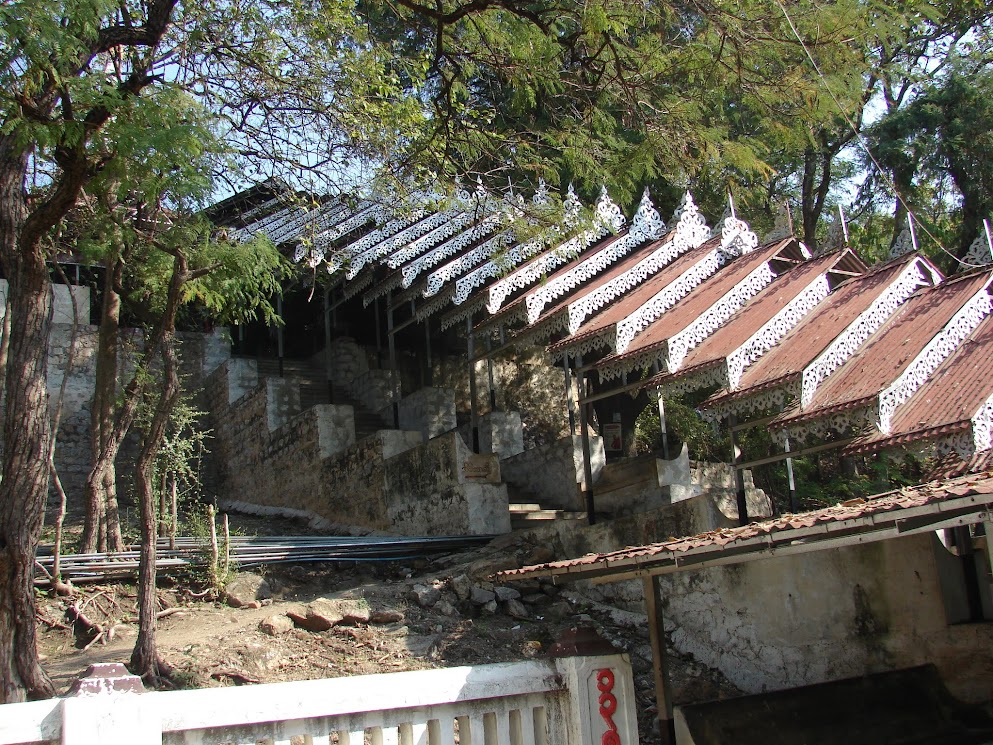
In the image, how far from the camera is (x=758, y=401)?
8953 mm

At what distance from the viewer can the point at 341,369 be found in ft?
61.3

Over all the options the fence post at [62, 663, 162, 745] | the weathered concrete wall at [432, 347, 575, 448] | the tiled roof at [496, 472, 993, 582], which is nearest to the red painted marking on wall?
the tiled roof at [496, 472, 993, 582]

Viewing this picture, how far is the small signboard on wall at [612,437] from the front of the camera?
15.1 m

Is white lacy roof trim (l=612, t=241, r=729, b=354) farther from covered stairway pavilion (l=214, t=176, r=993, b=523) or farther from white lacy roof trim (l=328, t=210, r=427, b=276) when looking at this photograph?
white lacy roof trim (l=328, t=210, r=427, b=276)

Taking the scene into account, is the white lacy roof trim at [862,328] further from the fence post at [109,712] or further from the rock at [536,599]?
the fence post at [109,712]

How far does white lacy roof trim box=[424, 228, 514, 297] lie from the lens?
12.9m

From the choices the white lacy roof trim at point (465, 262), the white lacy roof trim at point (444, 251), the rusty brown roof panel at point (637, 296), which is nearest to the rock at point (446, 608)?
the rusty brown roof panel at point (637, 296)

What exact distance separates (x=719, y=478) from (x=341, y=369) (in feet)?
26.2

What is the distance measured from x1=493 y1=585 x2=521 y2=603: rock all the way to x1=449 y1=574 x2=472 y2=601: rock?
0.27 m

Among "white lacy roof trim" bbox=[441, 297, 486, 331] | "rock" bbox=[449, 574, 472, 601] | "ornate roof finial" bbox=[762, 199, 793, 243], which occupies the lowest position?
"rock" bbox=[449, 574, 472, 601]

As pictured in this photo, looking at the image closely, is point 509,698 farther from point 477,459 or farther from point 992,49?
point 992,49

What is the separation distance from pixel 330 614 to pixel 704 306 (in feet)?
16.0

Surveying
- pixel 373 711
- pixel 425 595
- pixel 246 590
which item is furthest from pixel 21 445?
pixel 425 595

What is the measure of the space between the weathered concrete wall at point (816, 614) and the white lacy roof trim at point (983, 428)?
3.77ft
